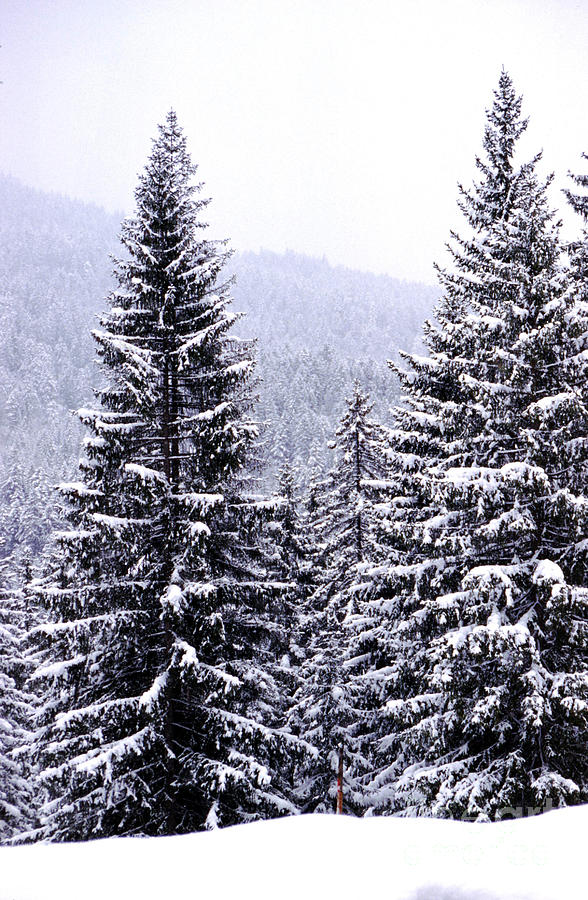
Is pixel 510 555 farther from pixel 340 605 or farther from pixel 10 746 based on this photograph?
pixel 10 746

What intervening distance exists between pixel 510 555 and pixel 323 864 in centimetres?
882

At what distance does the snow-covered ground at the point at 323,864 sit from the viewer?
3.00m

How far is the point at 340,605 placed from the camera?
66.1 ft

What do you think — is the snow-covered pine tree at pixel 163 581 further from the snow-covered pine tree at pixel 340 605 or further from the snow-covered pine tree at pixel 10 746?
the snow-covered pine tree at pixel 10 746

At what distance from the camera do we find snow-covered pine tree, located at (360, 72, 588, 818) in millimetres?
9547

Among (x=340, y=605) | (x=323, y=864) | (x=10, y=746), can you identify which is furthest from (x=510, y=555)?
(x=10, y=746)

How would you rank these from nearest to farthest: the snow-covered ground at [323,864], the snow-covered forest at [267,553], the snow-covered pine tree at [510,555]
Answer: the snow-covered ground at [323,864] < the snow-covered pine tree at [510,555] < the snow-covered forest at [267,553]

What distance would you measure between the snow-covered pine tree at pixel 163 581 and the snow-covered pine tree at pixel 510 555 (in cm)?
305

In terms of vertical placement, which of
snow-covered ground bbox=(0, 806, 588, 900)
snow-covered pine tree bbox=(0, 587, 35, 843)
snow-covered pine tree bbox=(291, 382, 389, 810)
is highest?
snow-covered ground bbox=(0, 806, 588, 900)

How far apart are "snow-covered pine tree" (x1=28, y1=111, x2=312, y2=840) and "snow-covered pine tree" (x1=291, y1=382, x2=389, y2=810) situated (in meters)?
4.23

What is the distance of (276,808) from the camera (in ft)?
36.0

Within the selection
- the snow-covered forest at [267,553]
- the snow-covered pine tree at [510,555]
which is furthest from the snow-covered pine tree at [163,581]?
the snow-covered pine tree at [510,555]

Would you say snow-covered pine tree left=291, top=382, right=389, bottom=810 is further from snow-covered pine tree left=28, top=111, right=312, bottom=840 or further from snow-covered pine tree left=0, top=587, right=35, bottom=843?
snow-covered pine tree left=0, top=587, right=35, bottom=843

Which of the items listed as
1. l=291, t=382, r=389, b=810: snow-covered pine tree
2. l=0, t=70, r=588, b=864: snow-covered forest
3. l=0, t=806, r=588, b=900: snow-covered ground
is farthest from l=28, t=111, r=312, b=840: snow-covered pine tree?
l=0, t=806, r=588, b=900: snow-covered ground
